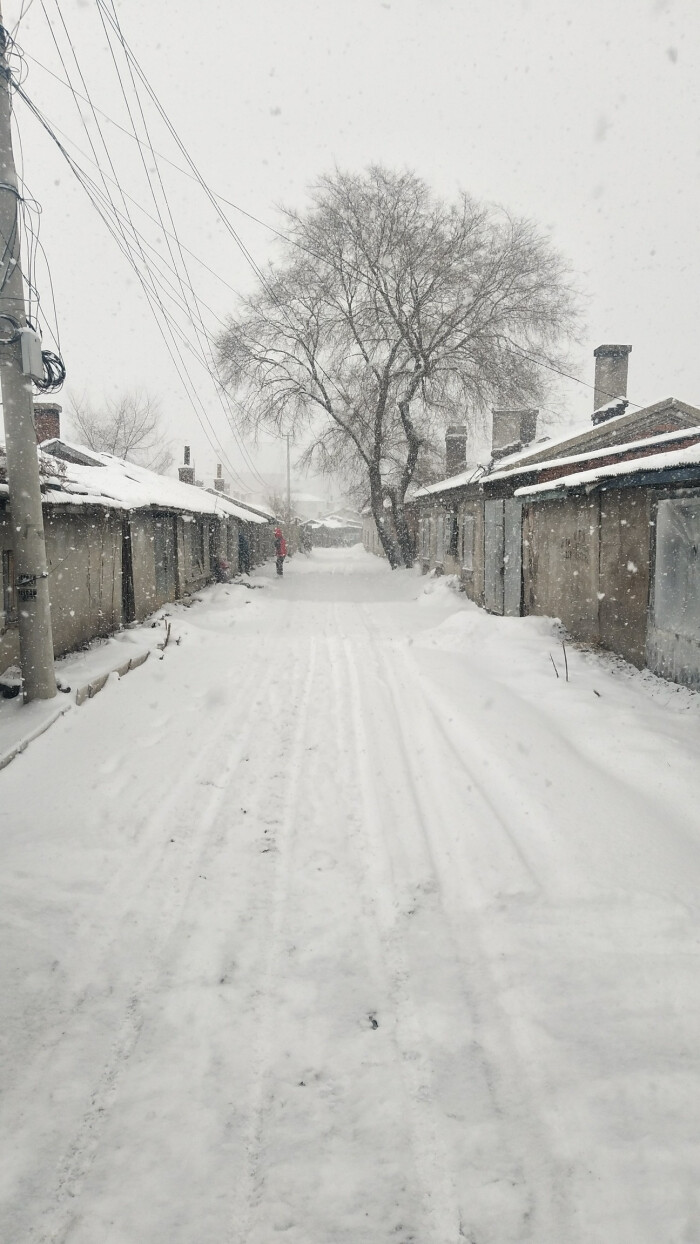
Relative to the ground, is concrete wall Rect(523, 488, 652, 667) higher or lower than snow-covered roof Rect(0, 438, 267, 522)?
lower

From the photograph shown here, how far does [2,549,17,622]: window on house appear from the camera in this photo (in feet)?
25.7

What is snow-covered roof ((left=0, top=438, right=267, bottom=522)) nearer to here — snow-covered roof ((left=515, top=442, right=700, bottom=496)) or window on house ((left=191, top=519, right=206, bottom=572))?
window on house ((left=191, top=519, right=206, bottom=572))

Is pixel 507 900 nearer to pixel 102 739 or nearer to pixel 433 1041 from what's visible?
pixel 433 1041

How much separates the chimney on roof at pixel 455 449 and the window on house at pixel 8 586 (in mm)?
23365

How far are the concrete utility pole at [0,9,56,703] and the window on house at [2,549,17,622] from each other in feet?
4.32

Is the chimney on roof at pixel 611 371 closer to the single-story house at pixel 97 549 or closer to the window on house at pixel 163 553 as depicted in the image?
the single-story house at pixel 97 549

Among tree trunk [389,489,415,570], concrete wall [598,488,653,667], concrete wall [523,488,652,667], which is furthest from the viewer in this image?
tree trunk [389,489,415,570]

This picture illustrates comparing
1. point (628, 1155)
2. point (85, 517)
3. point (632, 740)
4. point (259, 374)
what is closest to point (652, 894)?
point (628, 1155)

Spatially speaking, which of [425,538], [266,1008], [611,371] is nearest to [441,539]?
[425,538]

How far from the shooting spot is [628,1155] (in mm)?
2133

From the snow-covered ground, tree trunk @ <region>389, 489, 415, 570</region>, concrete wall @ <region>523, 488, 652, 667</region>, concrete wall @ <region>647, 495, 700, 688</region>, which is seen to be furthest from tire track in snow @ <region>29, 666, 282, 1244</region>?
tree trunk @ <region>389, 489, 415, 570</region>

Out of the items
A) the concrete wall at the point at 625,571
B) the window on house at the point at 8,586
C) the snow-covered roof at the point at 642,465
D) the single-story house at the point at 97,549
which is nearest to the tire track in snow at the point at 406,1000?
the snow-covered roof at the point at 642,465

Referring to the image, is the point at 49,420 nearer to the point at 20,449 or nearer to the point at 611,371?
the point at 20,449

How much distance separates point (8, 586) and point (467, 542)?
517 inches
